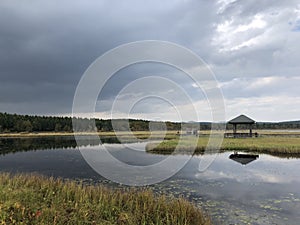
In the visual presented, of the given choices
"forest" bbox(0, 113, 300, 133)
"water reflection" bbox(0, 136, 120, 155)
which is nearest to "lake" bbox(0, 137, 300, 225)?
"water reflection" bbox(0, 136, 120, 155)

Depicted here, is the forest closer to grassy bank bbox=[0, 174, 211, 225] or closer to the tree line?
the tree line

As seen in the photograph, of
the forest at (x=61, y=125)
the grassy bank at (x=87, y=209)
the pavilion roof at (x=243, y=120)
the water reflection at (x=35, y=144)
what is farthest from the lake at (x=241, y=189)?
the forest at (x=61, y=125)

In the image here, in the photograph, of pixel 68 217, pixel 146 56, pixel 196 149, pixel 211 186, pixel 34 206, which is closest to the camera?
pixel 68 217

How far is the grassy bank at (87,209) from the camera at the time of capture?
6.14 m

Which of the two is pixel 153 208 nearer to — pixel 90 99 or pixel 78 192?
pixel 78 192

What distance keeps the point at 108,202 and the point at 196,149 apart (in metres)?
21.7

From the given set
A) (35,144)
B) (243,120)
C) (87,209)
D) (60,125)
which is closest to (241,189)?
(87,209)

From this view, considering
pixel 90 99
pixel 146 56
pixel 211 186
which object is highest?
pixel 146 56

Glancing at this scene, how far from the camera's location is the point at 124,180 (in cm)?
1437

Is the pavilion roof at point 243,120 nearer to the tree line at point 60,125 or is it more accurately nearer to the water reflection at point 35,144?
the water reflection at point 35,144

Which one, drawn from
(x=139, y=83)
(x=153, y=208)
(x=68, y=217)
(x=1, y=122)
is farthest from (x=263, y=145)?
(x=1, y=122)

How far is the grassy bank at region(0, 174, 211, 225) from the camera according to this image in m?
6.14

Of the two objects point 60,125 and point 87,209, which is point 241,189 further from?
point 60,125

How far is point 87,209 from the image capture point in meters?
7.09
